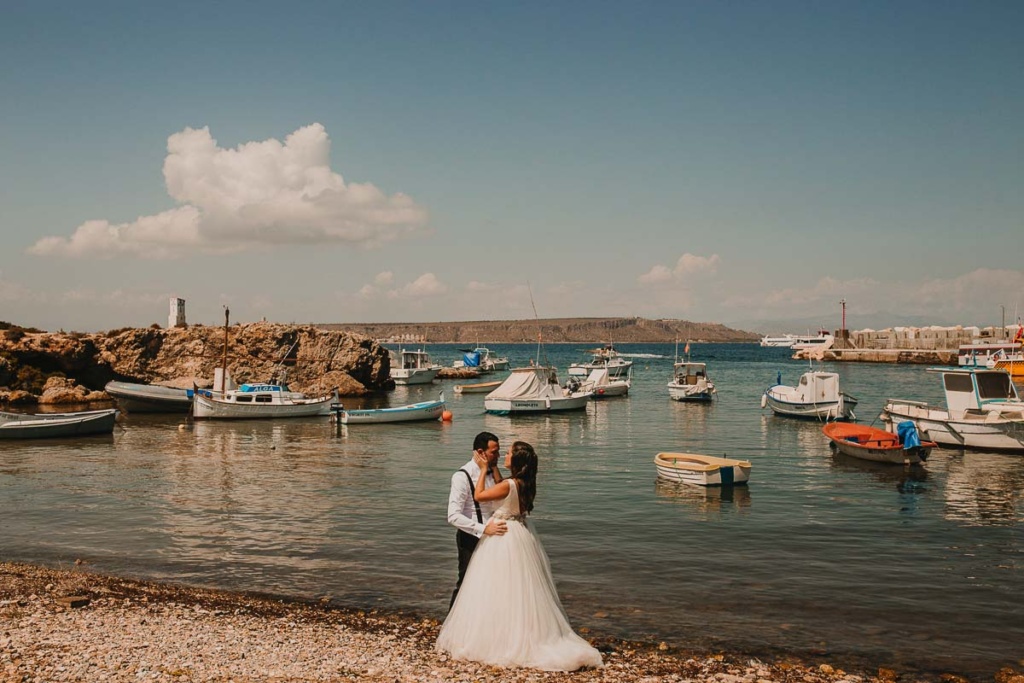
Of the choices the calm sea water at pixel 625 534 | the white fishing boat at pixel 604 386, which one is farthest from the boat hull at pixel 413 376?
the calm sea water at pixel 625 534

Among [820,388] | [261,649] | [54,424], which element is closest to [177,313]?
[54,424]

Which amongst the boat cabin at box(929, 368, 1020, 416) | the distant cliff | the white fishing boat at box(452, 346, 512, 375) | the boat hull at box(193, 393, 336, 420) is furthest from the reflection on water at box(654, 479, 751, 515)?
the white fishing boat at box(452, 346, 512, 375)

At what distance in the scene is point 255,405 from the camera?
48.0 meters

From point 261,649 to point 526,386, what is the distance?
43.1 metres

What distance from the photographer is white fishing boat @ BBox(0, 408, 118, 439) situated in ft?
119

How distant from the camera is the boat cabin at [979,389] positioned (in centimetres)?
3388

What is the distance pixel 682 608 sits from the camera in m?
13.0

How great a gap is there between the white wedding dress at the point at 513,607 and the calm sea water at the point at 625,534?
309 centimetres

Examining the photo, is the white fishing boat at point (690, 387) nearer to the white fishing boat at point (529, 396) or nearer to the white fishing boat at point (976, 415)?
the white fishing boat at point (529, 396)

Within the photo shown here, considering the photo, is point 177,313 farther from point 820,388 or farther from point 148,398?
point 820,388

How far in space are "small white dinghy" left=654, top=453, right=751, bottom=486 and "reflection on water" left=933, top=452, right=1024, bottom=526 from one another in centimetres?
593

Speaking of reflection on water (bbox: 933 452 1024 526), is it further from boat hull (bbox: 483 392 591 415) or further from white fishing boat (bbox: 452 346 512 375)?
white fishing boat (bbox: 452 346 512 375)

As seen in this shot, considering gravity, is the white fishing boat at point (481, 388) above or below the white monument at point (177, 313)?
below

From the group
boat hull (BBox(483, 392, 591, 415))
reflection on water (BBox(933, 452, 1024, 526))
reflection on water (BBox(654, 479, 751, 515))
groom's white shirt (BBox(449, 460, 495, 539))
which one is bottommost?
reflection on water (BBox(933, 452, 1024, 526))
